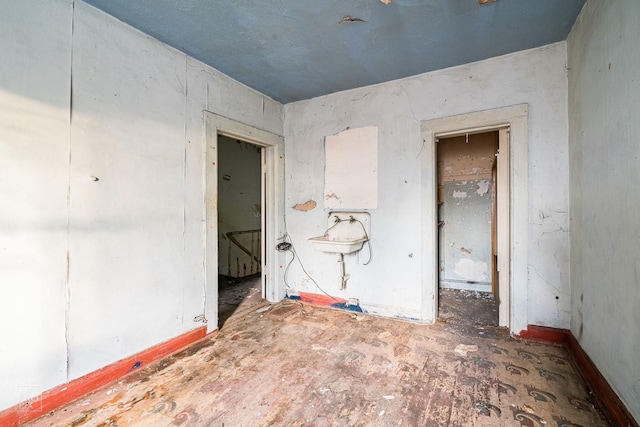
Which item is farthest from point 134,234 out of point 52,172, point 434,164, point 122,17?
point 434,164

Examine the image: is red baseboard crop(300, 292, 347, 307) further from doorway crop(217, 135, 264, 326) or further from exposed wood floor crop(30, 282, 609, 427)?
doorway crop(217, 135, 264, 326)

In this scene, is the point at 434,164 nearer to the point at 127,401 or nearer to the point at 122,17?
the point at 122,17

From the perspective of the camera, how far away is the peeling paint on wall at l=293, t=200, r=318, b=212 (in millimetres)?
3525

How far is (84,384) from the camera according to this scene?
1.82 metres

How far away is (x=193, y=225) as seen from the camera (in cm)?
254

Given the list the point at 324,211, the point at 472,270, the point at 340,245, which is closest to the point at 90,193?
the point at 340,245

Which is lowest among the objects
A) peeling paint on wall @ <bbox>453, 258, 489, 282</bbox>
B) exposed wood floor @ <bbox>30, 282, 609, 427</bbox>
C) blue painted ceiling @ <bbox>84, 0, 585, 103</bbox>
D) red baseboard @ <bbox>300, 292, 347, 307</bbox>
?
exposed wood floor @ <bbox>30, 282, 609, 427</bbox>

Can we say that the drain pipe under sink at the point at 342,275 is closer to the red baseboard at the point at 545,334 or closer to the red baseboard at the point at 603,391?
the red baseboard at the point at 545,334

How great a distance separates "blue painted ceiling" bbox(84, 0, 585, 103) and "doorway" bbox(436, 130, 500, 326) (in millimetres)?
1540

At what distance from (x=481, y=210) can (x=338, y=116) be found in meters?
2.42

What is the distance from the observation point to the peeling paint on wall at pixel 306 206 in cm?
353

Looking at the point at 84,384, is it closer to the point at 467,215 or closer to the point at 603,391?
the point at 603,391

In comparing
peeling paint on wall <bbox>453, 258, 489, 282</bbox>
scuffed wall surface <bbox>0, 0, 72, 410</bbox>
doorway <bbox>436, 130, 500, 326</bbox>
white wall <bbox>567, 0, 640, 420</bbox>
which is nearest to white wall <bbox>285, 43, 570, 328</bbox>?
white wall <bbox>567, 0, 640, 420</bbox>

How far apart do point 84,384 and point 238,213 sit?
334 cm
